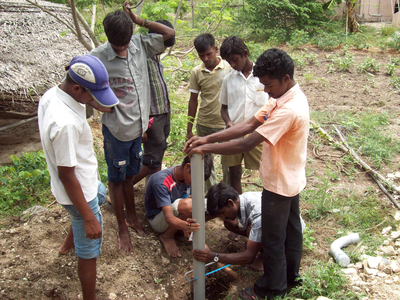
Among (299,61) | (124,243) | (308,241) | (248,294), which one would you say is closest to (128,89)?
(124,243)

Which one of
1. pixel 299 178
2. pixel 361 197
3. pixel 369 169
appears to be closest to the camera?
pixel 299 178

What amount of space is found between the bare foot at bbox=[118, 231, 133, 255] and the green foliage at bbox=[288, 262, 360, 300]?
1.40 metres

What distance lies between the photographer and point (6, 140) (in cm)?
489

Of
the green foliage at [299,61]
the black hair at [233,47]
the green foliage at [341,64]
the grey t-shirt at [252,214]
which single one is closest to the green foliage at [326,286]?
the grey t-shirt at [252,214]

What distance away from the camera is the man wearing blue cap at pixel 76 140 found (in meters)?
1.88

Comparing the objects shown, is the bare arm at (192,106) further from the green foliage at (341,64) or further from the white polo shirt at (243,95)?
the green foliage at (341,64)

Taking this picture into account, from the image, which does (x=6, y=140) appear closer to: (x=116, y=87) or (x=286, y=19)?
(x=116, y=87)

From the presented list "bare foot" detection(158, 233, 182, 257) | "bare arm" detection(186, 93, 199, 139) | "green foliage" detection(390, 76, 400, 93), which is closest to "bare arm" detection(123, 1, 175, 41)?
"bare arm" detection(186, 93, 199, 139)

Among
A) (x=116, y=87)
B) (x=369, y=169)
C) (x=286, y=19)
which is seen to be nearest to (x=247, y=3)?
(x=286, y=19)

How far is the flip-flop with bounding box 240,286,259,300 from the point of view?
2687 millimetres

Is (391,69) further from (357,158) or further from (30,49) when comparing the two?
(30,49)

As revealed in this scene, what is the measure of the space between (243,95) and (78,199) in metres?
1.93

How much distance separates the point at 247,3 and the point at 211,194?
1075 cm

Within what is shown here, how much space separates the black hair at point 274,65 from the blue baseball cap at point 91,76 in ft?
3.19
